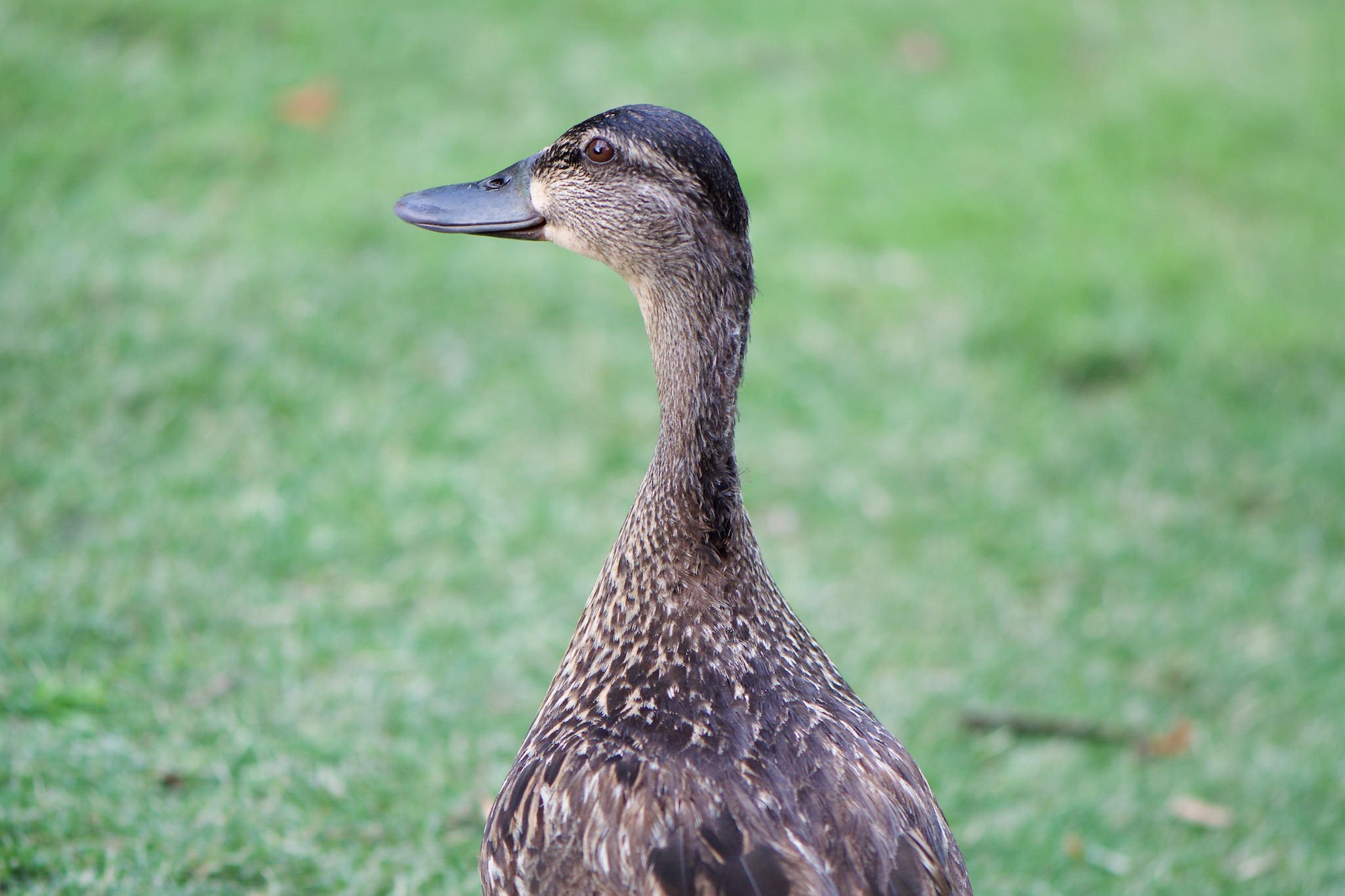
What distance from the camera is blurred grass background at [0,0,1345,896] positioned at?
11.3ft

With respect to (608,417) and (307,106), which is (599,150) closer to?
(608,417)

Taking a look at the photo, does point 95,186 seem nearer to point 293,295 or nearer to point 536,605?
point 293,295

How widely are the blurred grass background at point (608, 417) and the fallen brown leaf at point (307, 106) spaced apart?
0.07ft

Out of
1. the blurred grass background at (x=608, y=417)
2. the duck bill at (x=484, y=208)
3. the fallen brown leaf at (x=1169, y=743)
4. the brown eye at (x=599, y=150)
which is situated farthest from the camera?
the fallen brown leaf at (x=1169, y=743)

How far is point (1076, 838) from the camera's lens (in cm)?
351

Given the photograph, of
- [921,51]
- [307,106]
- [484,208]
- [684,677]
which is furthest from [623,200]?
[921,51]

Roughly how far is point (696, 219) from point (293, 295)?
3.18m

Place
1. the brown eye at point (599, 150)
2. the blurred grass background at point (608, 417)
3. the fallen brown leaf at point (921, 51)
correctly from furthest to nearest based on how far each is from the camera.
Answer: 1. the fallen brown leaf at point (921, 51)
2. the blurred grass background at point (608, 417)
3. the brown eye at point (599, 150)

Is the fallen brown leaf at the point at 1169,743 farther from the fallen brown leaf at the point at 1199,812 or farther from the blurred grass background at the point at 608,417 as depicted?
the fallen brown leaf at the point at 1199,812

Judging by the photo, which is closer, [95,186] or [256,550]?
[256,550]

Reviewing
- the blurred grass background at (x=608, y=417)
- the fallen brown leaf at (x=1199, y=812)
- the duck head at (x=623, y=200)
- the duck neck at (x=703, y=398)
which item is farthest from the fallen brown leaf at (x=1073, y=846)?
the duck head at (x=623, y=200)

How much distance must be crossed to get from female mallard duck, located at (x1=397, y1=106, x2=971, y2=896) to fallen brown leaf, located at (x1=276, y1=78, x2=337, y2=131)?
3.76m

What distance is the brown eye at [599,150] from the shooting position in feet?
8.21

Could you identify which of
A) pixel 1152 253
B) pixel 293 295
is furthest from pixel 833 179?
pixel 293 295
